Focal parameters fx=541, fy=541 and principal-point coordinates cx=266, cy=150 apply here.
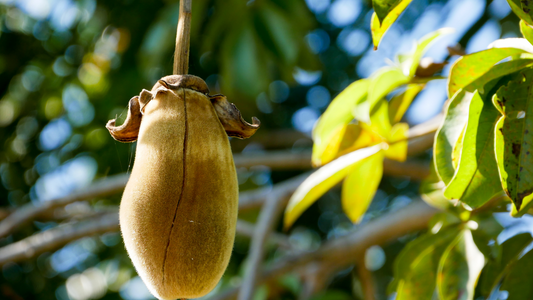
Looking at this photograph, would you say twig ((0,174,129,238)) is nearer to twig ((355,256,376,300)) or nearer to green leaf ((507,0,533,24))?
twig ((355,256,376,300))

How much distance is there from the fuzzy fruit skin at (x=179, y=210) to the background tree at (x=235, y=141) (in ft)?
1.59

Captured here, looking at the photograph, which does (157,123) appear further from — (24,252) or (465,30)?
(465,30)

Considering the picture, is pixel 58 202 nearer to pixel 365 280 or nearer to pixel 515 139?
pixel 365 280

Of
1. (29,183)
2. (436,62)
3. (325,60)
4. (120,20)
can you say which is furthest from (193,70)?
(436,62)

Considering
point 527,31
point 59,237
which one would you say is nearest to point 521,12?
point 527,31

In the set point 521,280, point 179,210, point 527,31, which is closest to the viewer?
point 179,210

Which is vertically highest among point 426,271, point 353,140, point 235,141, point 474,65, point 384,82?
point 474,65

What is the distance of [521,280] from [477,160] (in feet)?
0.95

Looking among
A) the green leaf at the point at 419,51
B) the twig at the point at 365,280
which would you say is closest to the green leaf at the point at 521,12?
the green leaf at the point at 419,51

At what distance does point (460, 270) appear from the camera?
2.74 ft

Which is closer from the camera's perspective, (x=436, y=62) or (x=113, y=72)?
(x=436, y=62)

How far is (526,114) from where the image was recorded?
60cm

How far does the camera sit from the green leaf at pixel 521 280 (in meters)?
0.80

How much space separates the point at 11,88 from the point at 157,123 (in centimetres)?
217
